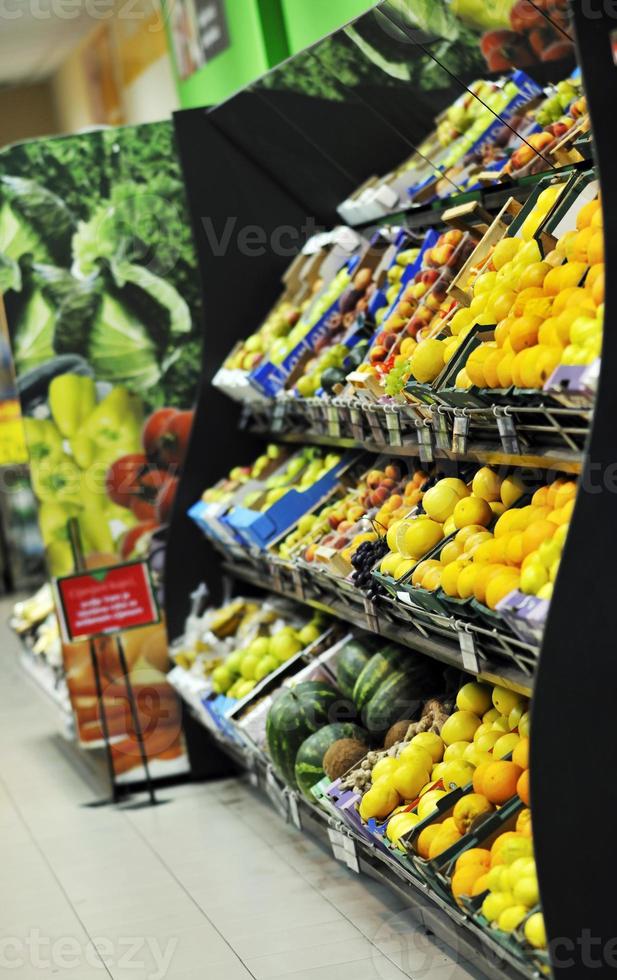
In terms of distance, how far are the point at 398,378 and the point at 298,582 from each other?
3.73 feet

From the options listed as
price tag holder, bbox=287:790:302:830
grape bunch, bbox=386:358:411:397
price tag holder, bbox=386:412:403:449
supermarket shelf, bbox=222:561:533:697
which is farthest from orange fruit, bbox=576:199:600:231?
price tag holder, bbox=287:790:302:830

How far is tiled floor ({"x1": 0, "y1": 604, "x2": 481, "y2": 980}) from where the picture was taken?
4.04 meters

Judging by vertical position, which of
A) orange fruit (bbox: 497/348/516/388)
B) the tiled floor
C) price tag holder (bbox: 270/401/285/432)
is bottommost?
the tiled floor

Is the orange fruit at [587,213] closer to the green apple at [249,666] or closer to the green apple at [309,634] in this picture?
the green apple at [309,634]

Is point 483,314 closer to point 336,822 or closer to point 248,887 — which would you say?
point 336,822

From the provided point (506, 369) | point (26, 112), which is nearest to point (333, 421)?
point (506, 369)

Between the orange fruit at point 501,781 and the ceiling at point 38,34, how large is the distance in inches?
322

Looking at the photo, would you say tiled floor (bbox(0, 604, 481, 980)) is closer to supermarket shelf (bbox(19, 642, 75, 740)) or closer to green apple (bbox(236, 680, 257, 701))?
→ green apple (bbox(236, 680, 257, 701))

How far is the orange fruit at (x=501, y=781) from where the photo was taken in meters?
3.31

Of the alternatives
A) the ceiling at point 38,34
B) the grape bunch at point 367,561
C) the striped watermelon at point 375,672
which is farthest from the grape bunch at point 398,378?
the ceiling at point 38,34

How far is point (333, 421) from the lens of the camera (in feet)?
15.7

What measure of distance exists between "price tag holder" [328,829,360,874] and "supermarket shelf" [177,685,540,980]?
1 centimetres

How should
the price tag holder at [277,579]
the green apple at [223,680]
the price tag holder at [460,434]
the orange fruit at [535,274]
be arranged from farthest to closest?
the green apple at [223,680], the price tag holder at [277,579], the price tag holder at [460,434], the orange fruit at [535,274]

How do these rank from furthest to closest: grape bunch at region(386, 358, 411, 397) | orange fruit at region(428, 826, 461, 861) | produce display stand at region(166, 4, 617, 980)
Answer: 1. grape bunch at region(386, 358, 411, 397)
2. orange fruit at region(428, 826, 461, 861)
3. produce display stand at region(166, 4, 617, 980)
